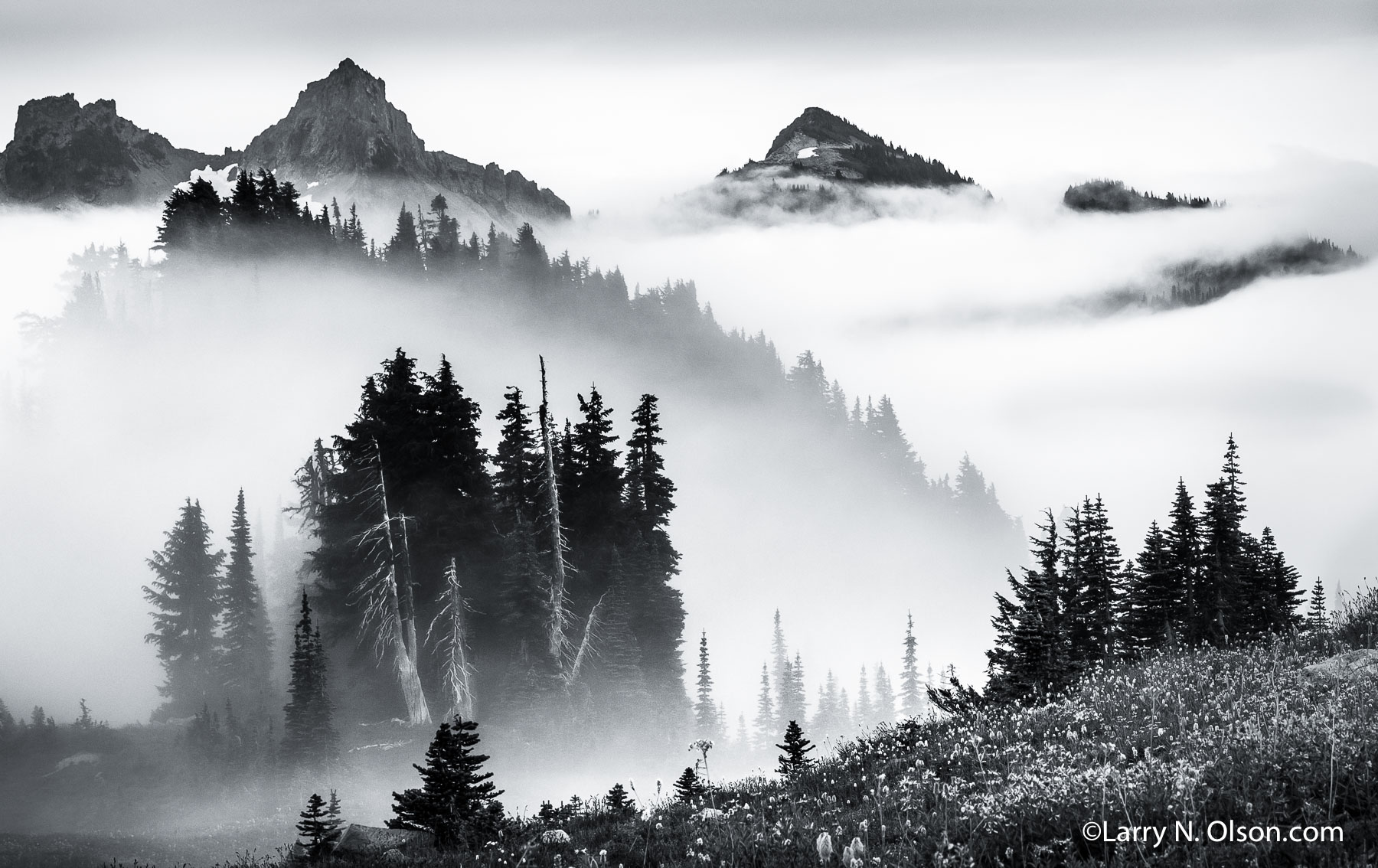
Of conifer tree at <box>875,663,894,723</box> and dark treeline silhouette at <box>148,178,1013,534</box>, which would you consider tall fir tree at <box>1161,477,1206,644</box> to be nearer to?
conifer tree at <box>875,663,894,723</box>

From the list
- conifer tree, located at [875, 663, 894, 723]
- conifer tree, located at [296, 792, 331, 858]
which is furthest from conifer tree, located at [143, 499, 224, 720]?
conifer tree, located at [296, 792, 331, 858]

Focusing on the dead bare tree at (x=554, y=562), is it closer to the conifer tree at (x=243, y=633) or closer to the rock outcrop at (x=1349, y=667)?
the conifer tree at (x=243, y=633)

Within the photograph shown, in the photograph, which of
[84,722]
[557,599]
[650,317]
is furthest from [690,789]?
[650,317]

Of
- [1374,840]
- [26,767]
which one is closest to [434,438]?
[26,767]

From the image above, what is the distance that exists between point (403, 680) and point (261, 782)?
7.94 m

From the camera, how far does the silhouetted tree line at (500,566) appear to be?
53469mm

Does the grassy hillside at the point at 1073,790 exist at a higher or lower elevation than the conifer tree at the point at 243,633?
higher

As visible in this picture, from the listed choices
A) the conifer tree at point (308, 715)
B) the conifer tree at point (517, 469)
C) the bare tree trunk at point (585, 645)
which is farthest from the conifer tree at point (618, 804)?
the conifer tree at point (517, 469)

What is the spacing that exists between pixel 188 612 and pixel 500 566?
2208 cm

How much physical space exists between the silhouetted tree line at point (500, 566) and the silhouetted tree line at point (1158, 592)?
107ft

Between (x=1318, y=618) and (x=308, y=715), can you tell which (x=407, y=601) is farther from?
(x=1318, y=618)

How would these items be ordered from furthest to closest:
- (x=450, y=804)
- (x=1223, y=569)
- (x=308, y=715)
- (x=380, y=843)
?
1. (x=308, y=715)
2. (x=1223, y=569)
3. (x=380, y=843)
4. (x=450, y=804)

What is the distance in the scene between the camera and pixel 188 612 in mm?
63000

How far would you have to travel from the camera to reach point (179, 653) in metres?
61.8
